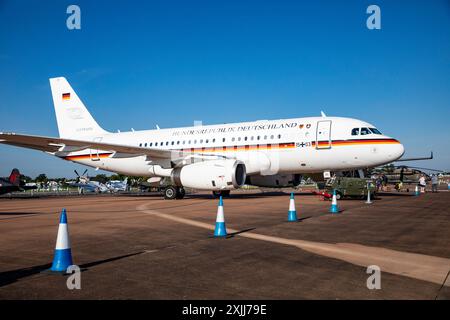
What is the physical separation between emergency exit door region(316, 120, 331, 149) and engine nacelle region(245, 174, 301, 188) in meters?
4.12

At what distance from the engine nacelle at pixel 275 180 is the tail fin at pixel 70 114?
1229cm

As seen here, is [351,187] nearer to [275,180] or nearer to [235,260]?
[275,180]

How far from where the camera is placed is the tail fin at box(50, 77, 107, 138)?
28.2 metres

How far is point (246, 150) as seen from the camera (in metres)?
22.2

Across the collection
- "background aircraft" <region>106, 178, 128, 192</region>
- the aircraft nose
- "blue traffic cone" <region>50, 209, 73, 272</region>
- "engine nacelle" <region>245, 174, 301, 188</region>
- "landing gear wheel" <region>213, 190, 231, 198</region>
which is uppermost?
the aircraft nose

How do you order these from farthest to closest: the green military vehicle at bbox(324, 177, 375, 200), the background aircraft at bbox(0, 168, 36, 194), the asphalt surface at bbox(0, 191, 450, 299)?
1. the background aircraft at bbox(0, 168, 36, 194)
2. the green military vehicle at bbox(324, 177, 375, 200)
3. the asphalt surface at bbox(0, 191, 450, 299)

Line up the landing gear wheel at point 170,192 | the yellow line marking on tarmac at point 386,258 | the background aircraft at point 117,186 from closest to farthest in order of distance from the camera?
the yellow line marking on tarmac at point 386,258 < the landing gear wheel at point 170,192 < the background aircraft at point 117,186

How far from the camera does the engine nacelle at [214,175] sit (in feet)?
64.3

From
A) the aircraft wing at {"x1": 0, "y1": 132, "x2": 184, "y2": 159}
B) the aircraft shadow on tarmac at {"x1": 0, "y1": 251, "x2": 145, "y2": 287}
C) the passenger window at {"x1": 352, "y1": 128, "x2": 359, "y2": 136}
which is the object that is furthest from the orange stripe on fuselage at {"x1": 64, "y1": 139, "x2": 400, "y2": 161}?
the aircraft shadow on tarmac at {"x1": 0, "y1": 251, "x2": 145, "y2": 287}

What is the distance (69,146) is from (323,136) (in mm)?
13396

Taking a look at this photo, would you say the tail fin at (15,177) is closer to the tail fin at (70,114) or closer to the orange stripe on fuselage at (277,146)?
the tail fin at (70,114)

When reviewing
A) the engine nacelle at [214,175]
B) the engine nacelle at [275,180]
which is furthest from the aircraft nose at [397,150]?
the engine nacelle at [214,175]

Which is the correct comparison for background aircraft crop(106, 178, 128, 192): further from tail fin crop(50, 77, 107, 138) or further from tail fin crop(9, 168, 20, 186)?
tail fin crop(50, 77, 107, 138)

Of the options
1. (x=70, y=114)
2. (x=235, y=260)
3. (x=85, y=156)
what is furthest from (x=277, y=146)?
(x=70, y=114)
